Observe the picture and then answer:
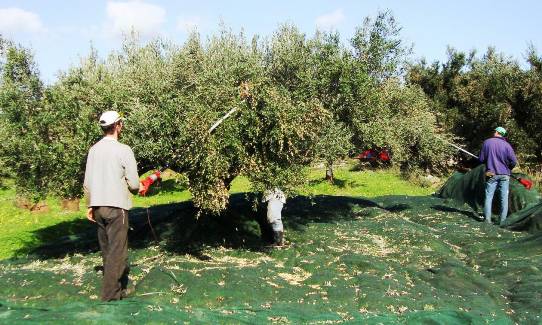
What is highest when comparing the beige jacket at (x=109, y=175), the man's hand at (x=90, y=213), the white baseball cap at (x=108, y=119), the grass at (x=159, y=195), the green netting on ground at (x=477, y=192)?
the white baseball cap at (x=108, y=119)

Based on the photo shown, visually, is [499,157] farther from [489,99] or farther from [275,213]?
[489,99]

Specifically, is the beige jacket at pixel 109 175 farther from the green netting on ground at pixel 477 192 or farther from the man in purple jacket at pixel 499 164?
the green netting on ground at pixel 477 192

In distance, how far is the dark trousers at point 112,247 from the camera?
7.50 m

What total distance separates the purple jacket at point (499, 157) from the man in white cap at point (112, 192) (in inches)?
422

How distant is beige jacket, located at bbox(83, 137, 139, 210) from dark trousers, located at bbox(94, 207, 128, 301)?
14cm

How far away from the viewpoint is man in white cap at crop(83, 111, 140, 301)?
7613mm

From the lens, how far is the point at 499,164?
14.7 meters

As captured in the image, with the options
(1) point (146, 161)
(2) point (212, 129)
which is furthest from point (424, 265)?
(1) point (146, 161)

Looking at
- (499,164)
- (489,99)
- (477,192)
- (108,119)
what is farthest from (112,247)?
(489,99)

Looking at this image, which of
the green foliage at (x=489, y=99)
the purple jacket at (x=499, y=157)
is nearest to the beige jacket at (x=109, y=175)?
the purple jacket at (x=499, y=157)

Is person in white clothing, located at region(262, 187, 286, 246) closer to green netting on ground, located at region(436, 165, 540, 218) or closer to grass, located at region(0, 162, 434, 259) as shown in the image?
grass, located at region(0, 162, 434, 259)

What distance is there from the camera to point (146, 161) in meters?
11.1

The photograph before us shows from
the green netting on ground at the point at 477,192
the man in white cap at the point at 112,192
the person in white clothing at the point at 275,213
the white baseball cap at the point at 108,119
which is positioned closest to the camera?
the man in white cap at the point at 112,192

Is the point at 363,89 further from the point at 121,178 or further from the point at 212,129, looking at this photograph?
the point at 121,178
